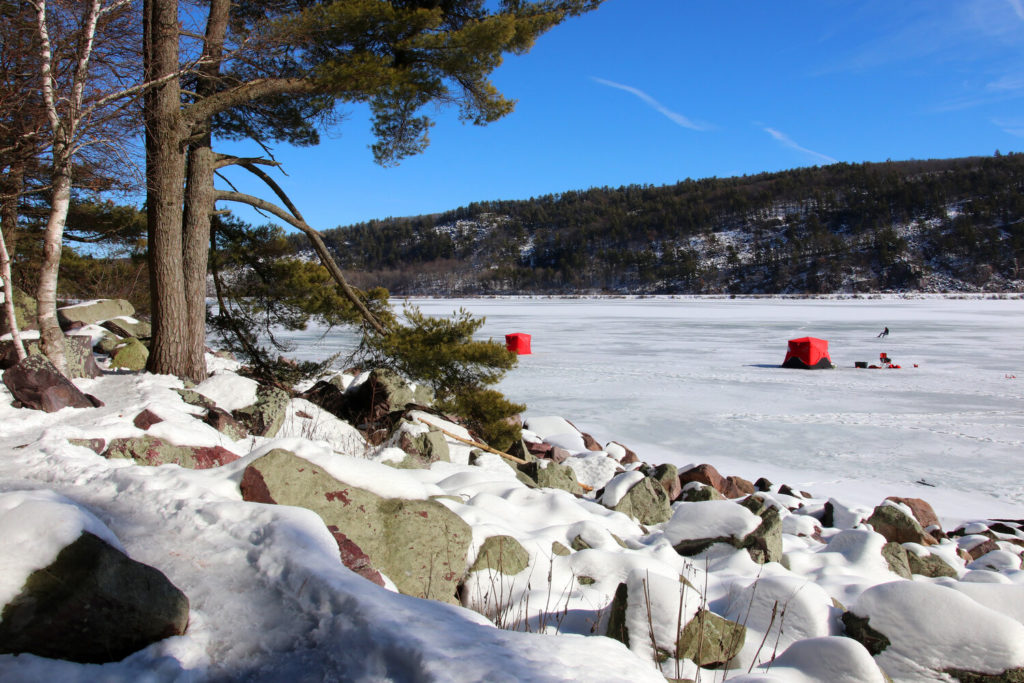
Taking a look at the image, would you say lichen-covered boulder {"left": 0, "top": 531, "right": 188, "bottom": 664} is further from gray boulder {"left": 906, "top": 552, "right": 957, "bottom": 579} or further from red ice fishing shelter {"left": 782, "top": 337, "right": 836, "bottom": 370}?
red ice fishing shelter {"left": 782, "top": 337, "right": 836, "bottom": 370}

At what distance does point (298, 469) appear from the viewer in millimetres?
3035

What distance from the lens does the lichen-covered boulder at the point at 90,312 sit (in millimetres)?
12375

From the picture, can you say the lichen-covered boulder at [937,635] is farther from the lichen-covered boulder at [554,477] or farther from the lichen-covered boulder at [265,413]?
the lichen-covered boulder at [265,413]

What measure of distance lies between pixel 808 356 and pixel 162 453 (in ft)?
49.6

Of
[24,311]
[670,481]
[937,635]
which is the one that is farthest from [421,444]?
[24,311]

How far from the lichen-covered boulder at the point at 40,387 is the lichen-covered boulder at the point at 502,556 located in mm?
3692

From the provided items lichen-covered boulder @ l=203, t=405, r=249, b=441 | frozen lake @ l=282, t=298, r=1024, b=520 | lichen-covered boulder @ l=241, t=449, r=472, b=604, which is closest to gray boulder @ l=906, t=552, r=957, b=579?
frozen lake @ l=282, t=298, r=1024, b=520

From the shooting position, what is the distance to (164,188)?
663 centimetres

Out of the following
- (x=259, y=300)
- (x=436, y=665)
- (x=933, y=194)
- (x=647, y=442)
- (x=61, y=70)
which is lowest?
(x=647, y=442)

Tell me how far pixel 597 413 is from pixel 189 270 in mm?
6646

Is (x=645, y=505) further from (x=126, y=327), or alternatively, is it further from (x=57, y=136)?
(x=126, y=327)

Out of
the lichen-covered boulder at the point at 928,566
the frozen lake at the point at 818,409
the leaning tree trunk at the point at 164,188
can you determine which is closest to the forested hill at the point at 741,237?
the frozen lake at the point at 818,409

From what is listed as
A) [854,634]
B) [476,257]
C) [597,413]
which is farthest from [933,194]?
[854,634]

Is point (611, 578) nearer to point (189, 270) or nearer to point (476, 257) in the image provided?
point (189, 270)
